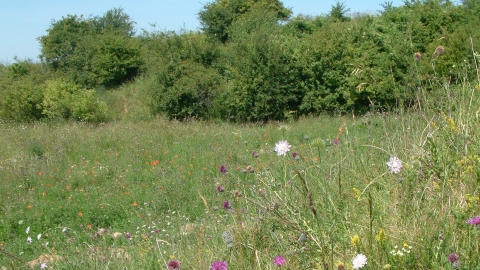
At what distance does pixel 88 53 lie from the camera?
2234 centimetres

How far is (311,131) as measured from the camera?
1093cm

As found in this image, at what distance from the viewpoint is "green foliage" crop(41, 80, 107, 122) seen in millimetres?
17312

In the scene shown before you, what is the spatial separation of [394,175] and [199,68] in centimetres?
1433

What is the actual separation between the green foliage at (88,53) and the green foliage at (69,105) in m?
3.25

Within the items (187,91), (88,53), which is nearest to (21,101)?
(88,53)

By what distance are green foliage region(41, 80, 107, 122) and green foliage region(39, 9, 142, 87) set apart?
3249 mm

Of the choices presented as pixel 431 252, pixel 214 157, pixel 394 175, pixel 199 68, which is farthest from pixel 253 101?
pixel 431 252

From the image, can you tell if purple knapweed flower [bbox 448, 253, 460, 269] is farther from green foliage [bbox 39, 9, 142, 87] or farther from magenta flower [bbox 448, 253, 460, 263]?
green foliage [bbox 39, 9, 142, 87]

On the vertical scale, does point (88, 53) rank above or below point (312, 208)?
above

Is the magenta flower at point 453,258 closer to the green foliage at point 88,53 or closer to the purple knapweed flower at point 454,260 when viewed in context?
the purple knapweed flower at point 454,260

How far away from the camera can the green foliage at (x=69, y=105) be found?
1731 centimetres

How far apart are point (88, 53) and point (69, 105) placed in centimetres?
557

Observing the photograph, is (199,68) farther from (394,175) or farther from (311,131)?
(394,175)

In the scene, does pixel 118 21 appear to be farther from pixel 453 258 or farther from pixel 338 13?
pixel 453 258
